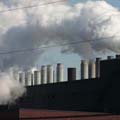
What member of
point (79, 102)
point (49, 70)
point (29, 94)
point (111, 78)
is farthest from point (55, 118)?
point (49, 70)

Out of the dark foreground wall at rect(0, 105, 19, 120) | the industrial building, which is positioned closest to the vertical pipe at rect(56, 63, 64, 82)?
the industrial building

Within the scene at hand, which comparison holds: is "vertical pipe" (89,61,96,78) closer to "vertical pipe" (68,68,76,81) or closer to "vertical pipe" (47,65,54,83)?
"vertical pipe" (68,68,76,81)

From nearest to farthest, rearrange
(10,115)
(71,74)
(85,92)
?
(10,115), (85,92), (71,74)

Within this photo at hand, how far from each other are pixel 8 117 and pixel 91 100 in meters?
22.6

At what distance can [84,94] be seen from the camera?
2328 inches

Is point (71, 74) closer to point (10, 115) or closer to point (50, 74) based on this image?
point (50, 74)

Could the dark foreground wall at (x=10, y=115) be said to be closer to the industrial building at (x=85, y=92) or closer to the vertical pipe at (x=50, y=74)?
the industrial building at (x=85, y=92)

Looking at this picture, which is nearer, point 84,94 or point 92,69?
point 84,94

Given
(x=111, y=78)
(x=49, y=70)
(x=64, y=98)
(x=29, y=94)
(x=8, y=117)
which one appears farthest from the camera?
(x=49, y=70)

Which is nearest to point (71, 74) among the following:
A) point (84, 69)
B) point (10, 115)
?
point (84, 69)

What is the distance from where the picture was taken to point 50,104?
2520 inches

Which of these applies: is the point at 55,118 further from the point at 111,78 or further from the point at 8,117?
the point at 111,78

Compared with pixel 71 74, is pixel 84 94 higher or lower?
lower

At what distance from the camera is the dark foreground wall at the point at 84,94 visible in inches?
2149
